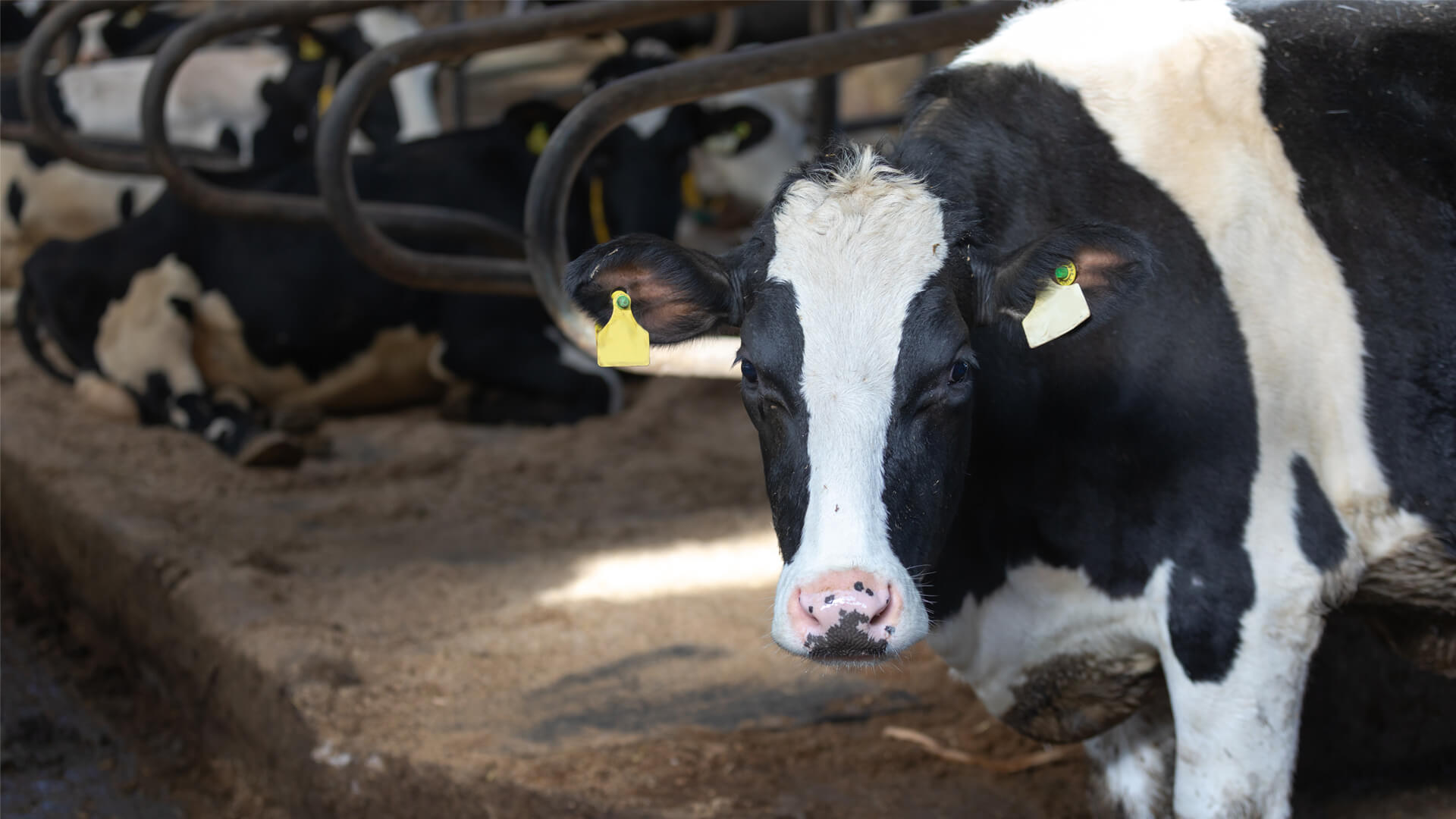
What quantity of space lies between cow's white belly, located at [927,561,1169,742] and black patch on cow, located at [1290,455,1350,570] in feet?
0.83

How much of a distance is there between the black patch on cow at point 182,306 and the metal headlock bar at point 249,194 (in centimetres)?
153

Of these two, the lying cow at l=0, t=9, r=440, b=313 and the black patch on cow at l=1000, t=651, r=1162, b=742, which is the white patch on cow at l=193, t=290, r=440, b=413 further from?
the black patch on cow at l=1000, t=651, r=1162, b=742

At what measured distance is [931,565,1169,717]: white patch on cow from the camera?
93.7 inches

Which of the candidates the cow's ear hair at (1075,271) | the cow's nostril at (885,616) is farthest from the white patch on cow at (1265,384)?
the cow's nostril at (885,616)

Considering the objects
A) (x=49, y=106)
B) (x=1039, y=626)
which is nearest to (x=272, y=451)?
(x=49, y=106)

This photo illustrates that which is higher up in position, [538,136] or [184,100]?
[538,136]

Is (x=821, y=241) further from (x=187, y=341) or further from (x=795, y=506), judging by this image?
(x=187, y=341)

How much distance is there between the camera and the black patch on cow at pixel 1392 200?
2336 millimetres

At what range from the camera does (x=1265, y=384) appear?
7.53 feet

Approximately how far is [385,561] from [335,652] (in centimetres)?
77

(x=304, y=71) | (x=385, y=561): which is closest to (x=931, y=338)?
(x=385, y=561)

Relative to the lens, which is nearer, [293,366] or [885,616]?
[885,616]

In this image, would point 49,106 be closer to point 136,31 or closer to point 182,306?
point 182,306

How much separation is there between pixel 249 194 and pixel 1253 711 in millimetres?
3121
